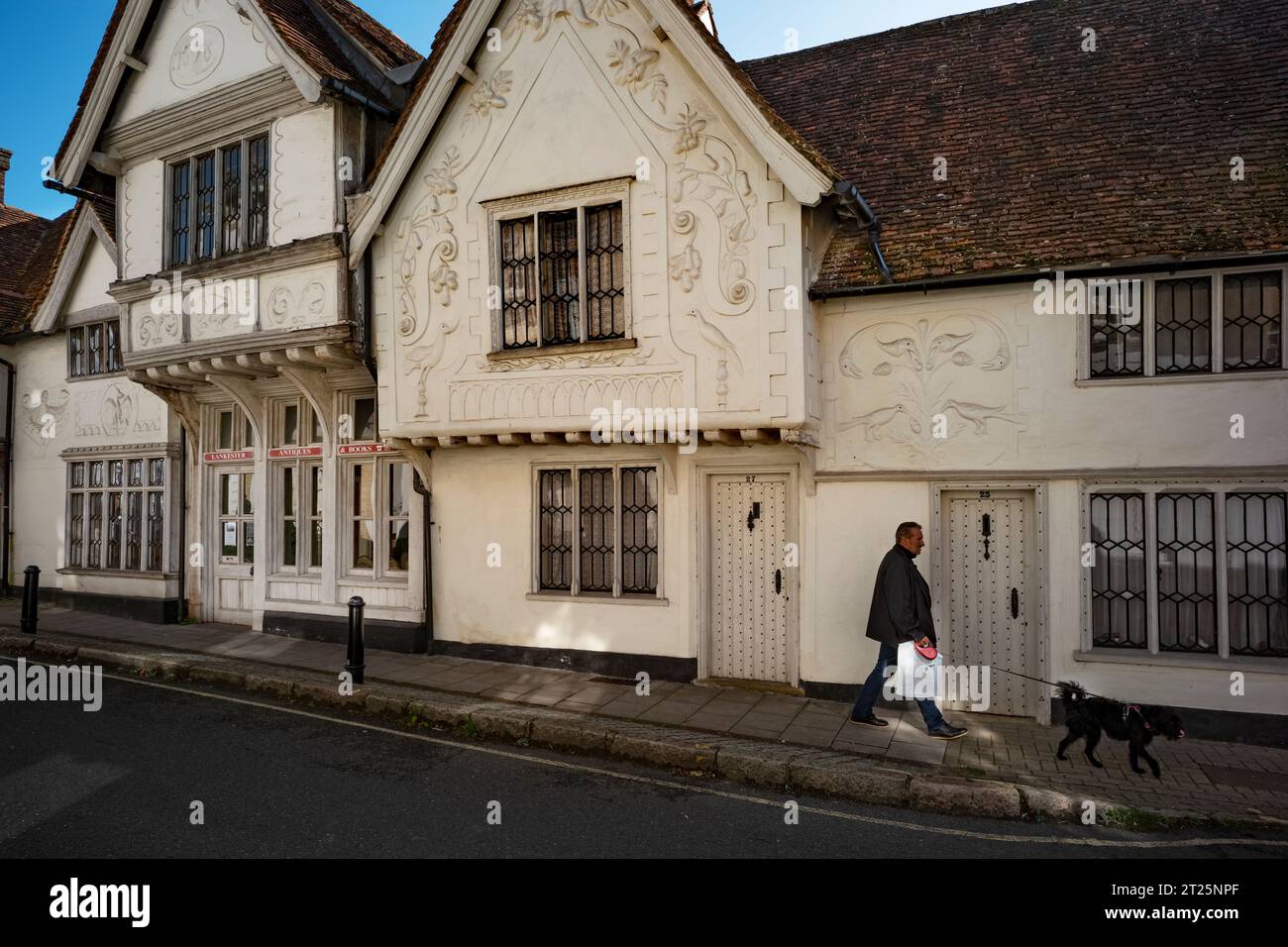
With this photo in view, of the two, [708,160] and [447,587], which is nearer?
[708,160]

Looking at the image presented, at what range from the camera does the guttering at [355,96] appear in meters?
9.62

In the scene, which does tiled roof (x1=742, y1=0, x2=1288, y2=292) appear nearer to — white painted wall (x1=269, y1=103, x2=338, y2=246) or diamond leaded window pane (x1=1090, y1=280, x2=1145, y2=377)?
diamond leaded window pane (x1=1090, y1=280, x2=1145, y2=377)

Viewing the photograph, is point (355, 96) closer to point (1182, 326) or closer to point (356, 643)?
point (356, 643)

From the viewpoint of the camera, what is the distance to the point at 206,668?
9.31 m

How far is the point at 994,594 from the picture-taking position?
25.9 ft

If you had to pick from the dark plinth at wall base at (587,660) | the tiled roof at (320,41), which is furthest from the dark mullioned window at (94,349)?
the dark plinth at wall base at (587,660)

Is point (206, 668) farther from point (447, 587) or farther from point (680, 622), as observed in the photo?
point (680, 622)

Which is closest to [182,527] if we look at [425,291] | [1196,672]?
[425,291]

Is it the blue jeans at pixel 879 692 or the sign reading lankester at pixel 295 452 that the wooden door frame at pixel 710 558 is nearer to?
the blue jeans at pixel 879 692

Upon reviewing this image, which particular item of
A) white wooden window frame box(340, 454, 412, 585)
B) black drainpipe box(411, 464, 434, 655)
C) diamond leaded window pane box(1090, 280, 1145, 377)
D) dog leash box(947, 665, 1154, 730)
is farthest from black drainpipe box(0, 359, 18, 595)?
diamond leaded window pane box(1090, 280, 1145, 377)

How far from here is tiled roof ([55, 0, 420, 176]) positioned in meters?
10.0

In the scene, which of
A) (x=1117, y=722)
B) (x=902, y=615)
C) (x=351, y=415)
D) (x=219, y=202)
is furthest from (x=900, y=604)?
(x=219, y=202)

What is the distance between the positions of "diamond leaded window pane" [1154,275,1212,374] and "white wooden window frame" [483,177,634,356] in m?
5.32
